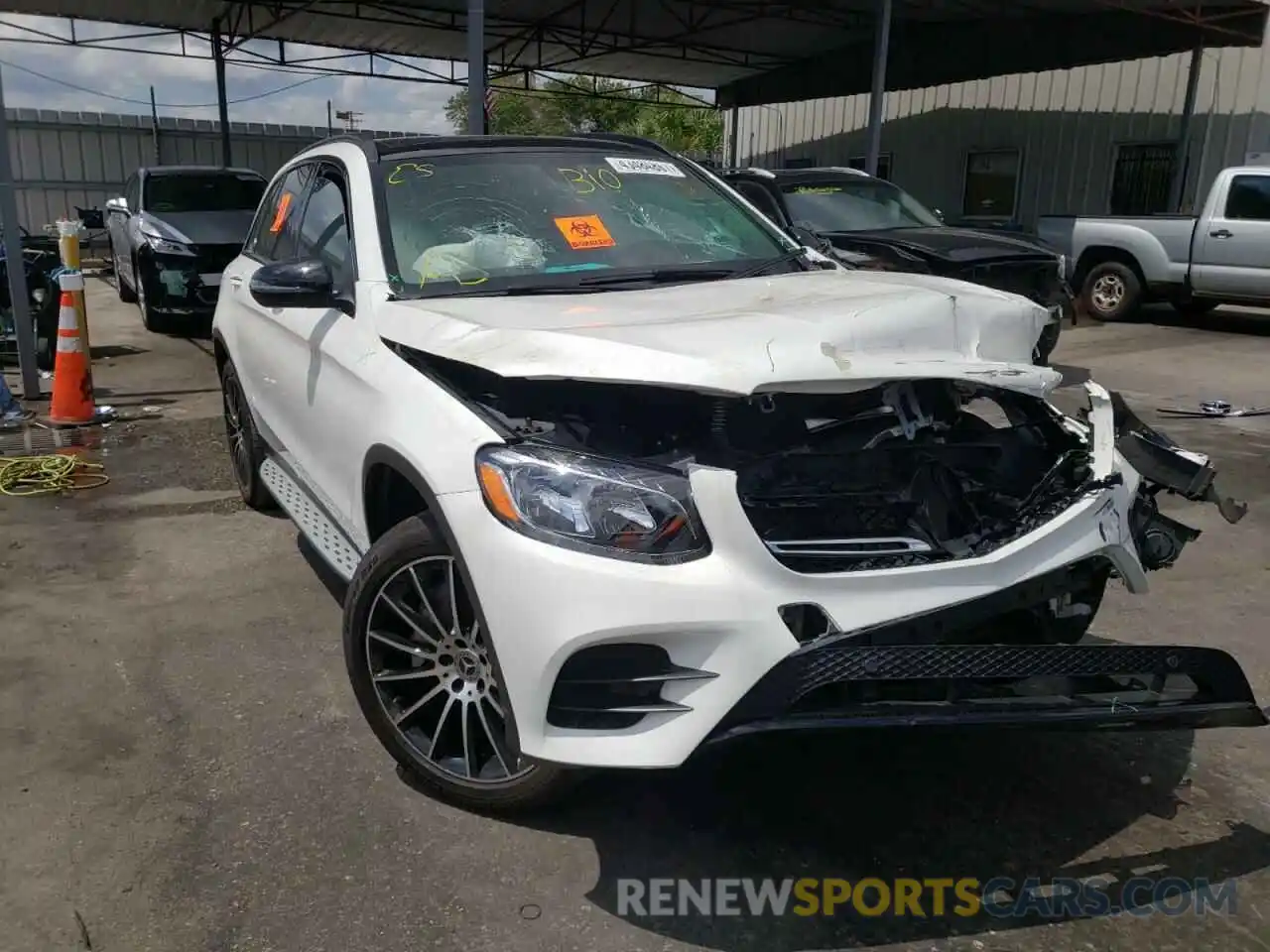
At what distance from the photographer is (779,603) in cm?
230

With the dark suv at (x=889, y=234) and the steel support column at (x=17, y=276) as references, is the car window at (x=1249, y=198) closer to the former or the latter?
the dark suv at (x=889, y=234)

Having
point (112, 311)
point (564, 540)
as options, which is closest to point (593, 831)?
point (564, 540)

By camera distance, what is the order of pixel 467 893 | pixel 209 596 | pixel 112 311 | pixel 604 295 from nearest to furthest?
pixel 467 893 → pixel 604 295 → pixel 209 596 → pixel 112 311

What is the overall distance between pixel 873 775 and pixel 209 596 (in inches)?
111

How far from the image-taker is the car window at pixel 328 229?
368cm

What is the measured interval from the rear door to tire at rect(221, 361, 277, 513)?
11.5 m

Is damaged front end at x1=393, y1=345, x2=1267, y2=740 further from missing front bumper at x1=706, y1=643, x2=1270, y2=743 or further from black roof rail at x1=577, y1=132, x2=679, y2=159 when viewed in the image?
black roof rail at x1=577, y1=132, x2=679, y2=159

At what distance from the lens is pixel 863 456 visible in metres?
2.83

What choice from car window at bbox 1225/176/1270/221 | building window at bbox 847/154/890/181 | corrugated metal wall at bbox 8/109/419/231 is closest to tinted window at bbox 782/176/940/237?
car window at bbox 1225/176/1270/221

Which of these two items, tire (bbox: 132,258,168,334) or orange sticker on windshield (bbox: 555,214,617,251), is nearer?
orange sticker on windshield (bbox: 555,214,617,251)

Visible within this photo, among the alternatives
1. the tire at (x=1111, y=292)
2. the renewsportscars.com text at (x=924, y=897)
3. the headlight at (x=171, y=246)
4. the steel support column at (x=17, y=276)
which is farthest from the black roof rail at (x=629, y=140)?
the tire at (x=1111, y=292)

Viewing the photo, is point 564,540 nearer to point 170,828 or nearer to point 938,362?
point 938,362

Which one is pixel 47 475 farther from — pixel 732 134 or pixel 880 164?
pixel 732 134

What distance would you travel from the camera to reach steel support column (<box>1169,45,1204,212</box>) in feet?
50.4
